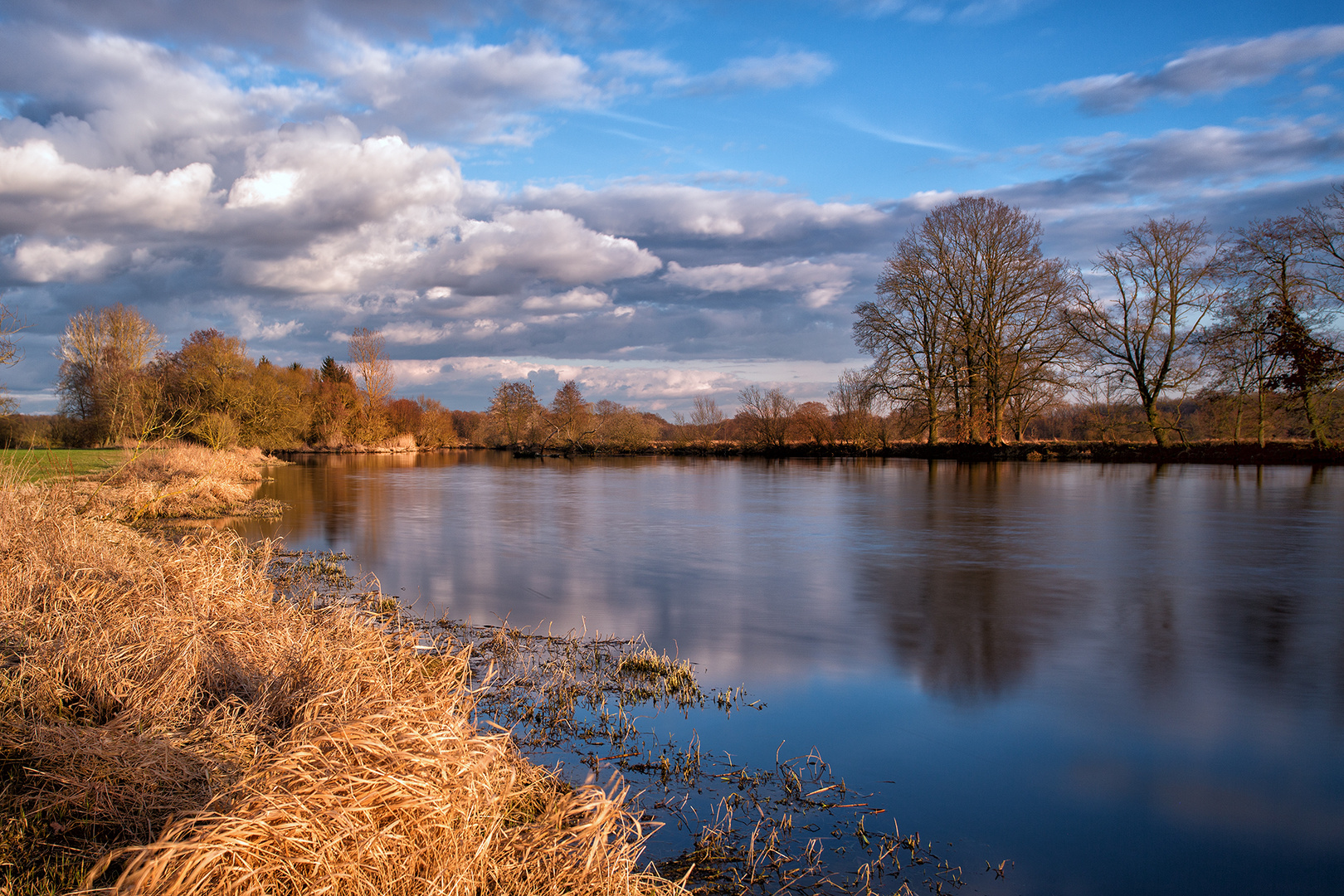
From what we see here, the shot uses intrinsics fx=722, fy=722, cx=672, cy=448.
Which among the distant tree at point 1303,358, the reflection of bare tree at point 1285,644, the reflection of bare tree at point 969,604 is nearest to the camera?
the reflection of bare tree at point 1285,644

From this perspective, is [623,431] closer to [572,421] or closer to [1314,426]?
[572,421]

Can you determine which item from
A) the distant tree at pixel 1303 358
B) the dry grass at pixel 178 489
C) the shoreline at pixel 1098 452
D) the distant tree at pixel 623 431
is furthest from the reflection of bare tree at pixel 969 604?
the distant tree at pixel 623 431

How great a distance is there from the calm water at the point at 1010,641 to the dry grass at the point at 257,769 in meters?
1.79

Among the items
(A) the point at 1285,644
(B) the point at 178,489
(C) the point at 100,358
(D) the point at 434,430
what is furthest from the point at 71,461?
(D) the point at 434,430

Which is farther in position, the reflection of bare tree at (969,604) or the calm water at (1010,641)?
the reflection of bare tree at (969,604)

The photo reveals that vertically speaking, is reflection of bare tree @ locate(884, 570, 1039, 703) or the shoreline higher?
the shoreline

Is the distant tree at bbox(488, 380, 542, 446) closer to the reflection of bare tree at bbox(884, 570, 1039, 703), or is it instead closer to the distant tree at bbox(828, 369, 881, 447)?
the distant tree at bbox(828, 369, 881, 447)

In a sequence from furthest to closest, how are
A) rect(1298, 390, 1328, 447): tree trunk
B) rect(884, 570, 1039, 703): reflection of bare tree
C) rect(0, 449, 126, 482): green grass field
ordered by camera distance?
rect(1298, 390, 1328, 447): tree trunk
rect(0, 449, 126, 482): green grass field
rect(884, 570, 1039, 703): reflection of bare tree

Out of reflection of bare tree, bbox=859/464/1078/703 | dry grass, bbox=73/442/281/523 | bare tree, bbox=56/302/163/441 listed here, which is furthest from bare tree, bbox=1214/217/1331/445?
bare tree, bbox=56/302/163/441

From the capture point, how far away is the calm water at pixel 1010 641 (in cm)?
358

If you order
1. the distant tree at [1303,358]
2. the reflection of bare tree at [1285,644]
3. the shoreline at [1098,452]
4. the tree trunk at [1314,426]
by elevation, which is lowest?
the reflection of bare tree at [1285,644]

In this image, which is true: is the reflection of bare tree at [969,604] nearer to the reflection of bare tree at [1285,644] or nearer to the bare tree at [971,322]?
the reflection of bare tree at [1285,644]

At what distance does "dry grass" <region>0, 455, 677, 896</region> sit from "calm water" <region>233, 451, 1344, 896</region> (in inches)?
70.3

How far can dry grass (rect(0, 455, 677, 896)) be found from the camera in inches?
85.7
